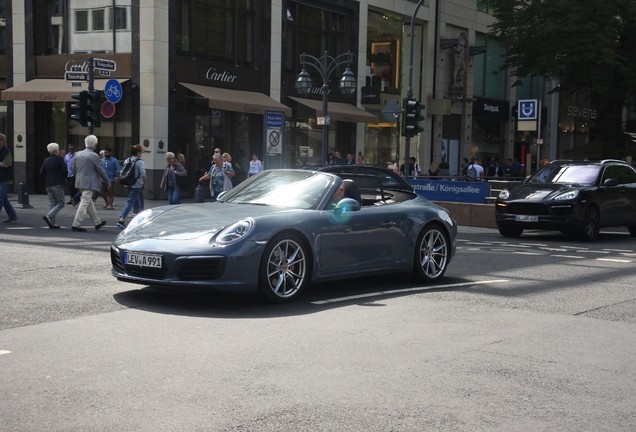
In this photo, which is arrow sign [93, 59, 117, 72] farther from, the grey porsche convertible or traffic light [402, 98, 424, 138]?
the grey porsche convertible

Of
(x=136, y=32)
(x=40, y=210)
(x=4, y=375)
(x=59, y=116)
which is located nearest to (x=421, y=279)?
(x=4, y=375)

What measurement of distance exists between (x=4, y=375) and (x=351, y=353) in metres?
2.38

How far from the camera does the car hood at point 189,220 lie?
8.34 metres

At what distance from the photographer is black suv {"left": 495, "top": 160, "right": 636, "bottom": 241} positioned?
1830cm

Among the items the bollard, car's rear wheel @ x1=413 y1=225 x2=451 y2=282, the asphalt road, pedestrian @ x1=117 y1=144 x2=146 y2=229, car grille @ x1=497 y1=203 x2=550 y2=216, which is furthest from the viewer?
the bollard

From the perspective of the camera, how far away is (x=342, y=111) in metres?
37.3

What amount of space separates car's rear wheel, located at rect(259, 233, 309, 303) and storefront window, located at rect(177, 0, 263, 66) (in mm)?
23386

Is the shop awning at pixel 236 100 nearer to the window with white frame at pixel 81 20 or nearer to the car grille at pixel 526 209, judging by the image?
the window with white frame at pixel 81 20

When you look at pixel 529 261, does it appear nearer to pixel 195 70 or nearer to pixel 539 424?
pixel 539 424

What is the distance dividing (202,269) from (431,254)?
340 centimetres

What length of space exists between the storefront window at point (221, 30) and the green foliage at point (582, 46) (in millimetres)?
9680

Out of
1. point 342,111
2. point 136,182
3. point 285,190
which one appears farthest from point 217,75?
point 285,190

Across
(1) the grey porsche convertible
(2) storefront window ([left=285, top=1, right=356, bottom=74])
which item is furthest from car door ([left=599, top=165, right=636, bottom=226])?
(2) storefront window ([left=285, top=1, right=356, bottom=74])

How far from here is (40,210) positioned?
→ 76.1 feet
